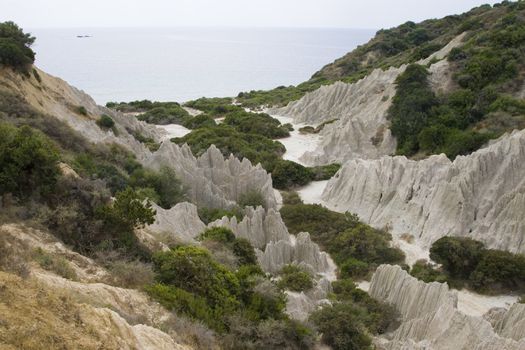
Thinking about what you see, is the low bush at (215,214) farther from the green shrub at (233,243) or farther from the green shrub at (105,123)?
the green shrub at (105,123)

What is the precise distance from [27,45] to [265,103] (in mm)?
35717

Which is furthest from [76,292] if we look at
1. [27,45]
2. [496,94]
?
[496,94]

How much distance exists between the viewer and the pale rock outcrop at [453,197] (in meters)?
19.7

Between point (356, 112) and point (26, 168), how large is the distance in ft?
114

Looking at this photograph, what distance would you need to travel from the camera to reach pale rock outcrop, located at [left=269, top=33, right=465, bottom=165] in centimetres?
3528

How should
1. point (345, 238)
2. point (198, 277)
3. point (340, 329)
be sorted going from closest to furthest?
point (198, 277) → point (340, 329) → point (345, 238)

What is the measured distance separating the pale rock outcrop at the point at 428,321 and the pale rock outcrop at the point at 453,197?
6.22m

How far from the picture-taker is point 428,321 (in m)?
12.8

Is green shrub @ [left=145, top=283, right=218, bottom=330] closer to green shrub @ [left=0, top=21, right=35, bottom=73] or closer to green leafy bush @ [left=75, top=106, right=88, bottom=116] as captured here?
green shrub @ [left=0, top=21, right=35, bottom=73]

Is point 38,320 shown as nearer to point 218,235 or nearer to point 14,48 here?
point 218,235

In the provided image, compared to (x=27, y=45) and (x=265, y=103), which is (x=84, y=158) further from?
(x=265, y=103)

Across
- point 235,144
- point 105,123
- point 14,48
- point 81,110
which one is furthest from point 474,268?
point 14,48

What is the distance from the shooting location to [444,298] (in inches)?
534

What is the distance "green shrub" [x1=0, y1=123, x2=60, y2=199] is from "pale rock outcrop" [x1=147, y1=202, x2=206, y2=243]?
12.4 feet
